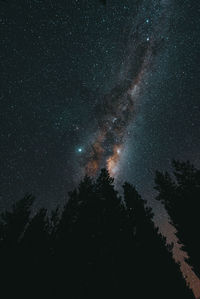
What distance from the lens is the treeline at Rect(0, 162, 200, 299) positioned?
13938 mm

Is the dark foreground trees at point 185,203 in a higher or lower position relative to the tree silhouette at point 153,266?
higher

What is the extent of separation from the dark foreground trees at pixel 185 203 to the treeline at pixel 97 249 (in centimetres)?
11

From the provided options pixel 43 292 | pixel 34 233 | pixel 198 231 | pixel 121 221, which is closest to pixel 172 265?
pixel 198 231

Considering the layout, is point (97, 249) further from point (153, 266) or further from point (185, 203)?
point (185, 203)

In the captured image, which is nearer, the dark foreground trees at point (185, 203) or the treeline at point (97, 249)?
the treeline at point (97, 249)

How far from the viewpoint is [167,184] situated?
2303 cm

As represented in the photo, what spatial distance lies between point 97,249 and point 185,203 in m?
11.6

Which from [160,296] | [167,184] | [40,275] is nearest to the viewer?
[160,296]

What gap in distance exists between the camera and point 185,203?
1984 cm

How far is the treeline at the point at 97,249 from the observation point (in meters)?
13.9

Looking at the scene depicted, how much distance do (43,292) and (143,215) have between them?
12.0 meters

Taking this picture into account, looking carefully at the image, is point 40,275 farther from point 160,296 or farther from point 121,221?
point 160,296

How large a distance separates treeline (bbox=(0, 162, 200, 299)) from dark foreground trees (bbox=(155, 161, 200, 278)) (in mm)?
110

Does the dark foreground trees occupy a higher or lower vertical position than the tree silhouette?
higher
